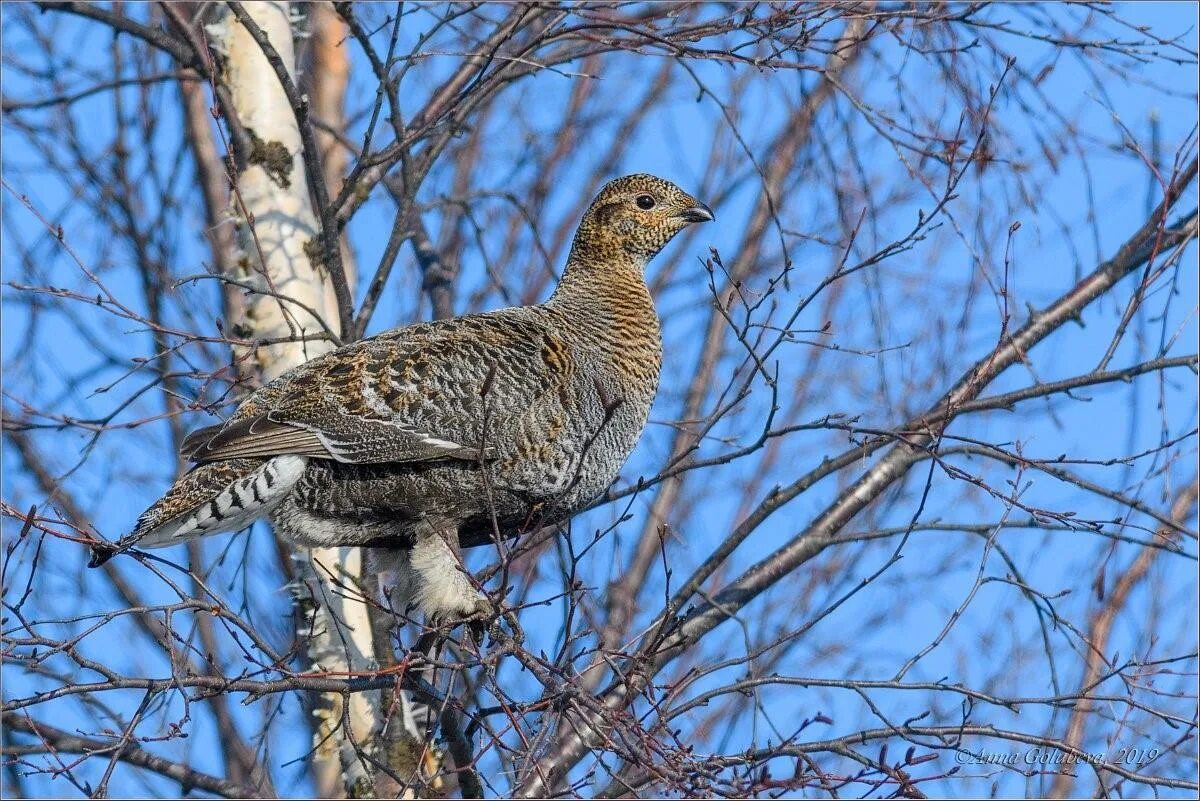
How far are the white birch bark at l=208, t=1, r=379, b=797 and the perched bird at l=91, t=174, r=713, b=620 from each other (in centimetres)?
84

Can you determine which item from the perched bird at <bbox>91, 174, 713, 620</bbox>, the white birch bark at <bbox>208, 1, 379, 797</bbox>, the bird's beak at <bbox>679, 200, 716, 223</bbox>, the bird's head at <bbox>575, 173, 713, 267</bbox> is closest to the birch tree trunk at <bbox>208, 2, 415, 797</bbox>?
the white birch bark at <bbox>208, 1, 379, 797</bbox>

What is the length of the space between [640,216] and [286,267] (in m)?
1.58

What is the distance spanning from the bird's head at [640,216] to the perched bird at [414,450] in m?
0.90

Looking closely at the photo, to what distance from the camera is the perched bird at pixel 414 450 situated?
210 inches

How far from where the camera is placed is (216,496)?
5.29 meters

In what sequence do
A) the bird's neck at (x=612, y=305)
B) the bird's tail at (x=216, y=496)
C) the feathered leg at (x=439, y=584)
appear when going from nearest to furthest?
the bird's tail at (x=216, y=496) → the feathered leg at (x=439, y=584) → the bird's neck at (x=612, y=305)

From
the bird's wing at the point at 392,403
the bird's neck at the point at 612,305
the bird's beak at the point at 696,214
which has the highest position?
the bird's beak at the point at 696,214

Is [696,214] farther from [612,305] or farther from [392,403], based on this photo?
[392,403]

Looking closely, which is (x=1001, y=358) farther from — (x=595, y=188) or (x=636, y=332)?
(x=595, y=188)

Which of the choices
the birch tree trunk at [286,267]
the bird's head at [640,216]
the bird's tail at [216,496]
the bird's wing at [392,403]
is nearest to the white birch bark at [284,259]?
the birch tree trunk at [286,267]

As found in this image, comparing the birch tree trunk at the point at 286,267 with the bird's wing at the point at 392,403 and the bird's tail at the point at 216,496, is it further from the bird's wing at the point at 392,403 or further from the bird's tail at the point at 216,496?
the bird's tail at the point at 216,496

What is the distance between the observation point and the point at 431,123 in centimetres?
565

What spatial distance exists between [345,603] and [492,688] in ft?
7.67

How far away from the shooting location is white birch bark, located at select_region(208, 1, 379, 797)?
651cm
